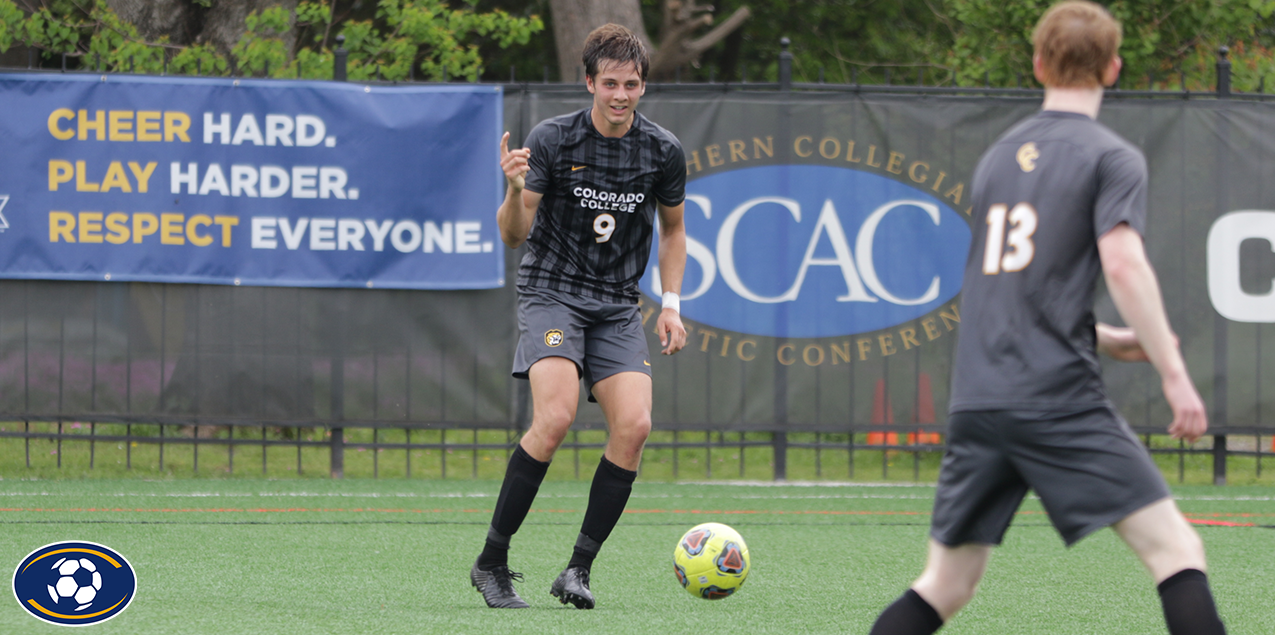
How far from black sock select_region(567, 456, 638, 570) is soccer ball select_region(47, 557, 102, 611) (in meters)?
1.56

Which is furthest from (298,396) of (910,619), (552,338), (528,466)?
(910,619)

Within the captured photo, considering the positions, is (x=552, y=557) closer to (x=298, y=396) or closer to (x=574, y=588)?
(x=574, y=588)

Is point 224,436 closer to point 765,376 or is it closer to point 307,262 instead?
point 307,262

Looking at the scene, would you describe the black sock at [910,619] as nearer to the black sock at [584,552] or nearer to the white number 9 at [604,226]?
the black sock at [584,552]

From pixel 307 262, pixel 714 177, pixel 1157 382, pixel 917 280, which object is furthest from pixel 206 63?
pixel 1157 382

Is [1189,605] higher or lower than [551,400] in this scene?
lower

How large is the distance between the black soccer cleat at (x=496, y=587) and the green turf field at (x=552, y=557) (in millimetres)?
58

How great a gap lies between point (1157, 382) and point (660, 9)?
36.8ft

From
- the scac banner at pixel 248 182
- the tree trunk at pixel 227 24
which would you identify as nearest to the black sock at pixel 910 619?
the scac banner at pixel 248 182

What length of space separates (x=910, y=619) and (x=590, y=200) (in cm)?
209

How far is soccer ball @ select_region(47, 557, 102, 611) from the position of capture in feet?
11.7

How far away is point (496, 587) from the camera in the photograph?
443 centimetres

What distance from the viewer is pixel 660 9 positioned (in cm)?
1789

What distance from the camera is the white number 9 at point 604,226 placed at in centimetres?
458
